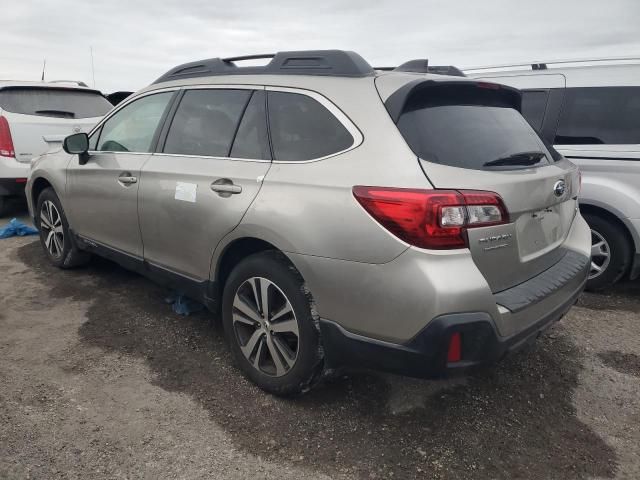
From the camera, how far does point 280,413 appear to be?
8.69 feet

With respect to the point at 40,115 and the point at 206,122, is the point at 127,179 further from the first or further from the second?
the point at 40,115

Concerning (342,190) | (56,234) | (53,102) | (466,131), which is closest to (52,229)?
(56,234)

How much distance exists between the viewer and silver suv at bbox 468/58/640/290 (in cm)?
411

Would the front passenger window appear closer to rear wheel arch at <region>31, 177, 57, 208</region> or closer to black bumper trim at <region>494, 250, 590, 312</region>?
rear wheel arch at <region>31, 177, 57, 208</region>

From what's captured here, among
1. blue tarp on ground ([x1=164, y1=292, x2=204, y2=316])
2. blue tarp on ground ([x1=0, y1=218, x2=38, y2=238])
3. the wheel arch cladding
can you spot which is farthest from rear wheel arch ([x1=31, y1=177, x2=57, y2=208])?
blue tarp on ground ([x1=164, y1=292, x2=204, y2=316])

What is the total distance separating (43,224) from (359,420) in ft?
12.2

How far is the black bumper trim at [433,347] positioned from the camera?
6.70 feet

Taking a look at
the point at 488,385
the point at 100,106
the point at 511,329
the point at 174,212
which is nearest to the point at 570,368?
the point at 488,385

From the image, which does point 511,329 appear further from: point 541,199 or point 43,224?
point 43,224

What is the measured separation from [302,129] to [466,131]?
2.57ft

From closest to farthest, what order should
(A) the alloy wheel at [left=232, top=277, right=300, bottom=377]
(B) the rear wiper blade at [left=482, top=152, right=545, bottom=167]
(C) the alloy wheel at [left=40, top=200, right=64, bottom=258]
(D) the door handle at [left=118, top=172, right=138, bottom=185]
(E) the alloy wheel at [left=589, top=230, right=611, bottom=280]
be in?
1. (B) the rear wiper blade at [left=482, top=152, right=545, bottom=167]
2. (A) the alloy wheel at [left=232, top=277, right=300, bottom=377]
3. (D) the door handle at [left=118, top=172, right=138, bottom=185]
4. (E) the alloy wheel at [left=589, top=230, right=611, bottom=280]
5. (C) the alloy wheel at [left=40, top=200, right=64, bottom=258]

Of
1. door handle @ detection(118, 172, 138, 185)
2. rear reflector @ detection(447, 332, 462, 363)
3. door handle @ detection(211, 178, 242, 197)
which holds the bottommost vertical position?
rear reflector @ detection(447, 332, 462, 363)

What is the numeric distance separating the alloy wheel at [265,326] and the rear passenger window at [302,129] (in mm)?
669

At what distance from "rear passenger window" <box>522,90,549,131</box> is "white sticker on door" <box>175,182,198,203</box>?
3.10 metres
